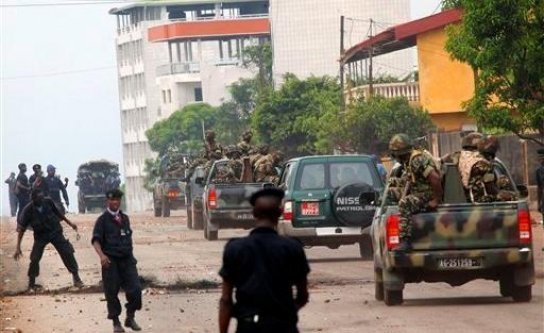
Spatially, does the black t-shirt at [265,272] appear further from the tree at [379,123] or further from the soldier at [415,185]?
the tree at [379,123]

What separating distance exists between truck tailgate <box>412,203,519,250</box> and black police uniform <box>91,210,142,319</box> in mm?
3022

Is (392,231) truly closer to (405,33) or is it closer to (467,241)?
(467,241)

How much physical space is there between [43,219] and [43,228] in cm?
13

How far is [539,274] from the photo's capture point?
2377 cm

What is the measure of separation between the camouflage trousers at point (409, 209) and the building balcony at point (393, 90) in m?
43.9

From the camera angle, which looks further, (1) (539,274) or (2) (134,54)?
(2) (134,54)

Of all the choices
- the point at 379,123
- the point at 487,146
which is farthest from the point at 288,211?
the point at 379,123

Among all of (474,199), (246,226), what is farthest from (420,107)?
(474,199)

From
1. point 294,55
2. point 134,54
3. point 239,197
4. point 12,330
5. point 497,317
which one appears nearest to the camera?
point 497,317

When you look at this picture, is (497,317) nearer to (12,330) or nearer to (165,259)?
(12,330)

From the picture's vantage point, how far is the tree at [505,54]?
32.4 m

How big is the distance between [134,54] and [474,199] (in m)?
172

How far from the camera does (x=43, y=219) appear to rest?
25031 mm

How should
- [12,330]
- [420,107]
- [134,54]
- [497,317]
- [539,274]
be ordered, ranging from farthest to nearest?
[134,54]
[420,107]
[539,274]
[12,330]
[497,317]
